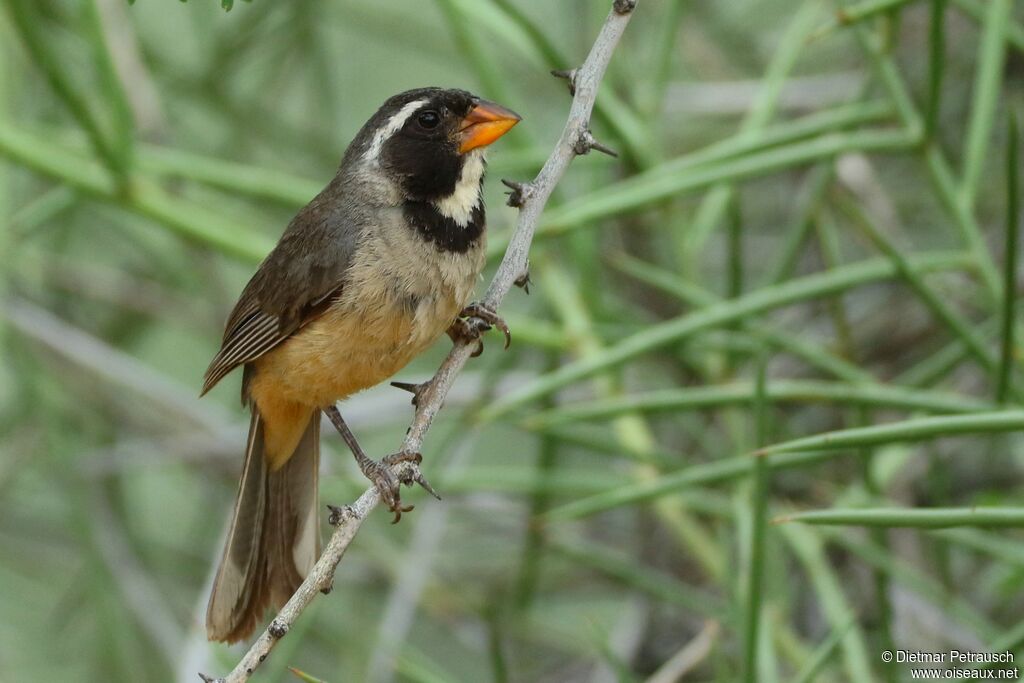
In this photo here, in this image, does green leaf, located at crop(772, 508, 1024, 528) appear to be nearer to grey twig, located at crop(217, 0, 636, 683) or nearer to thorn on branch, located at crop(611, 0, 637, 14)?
grey twig, located at crop(217, 0, 636, 683)

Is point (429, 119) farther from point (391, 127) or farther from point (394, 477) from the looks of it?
point (394, 477)

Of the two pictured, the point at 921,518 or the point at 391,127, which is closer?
the point at 921,518

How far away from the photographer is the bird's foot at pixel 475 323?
8.48ft

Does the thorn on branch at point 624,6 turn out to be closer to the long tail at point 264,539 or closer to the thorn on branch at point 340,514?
the thorn on branch at point 340,514

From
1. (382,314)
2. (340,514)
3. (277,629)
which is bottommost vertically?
(277,629)

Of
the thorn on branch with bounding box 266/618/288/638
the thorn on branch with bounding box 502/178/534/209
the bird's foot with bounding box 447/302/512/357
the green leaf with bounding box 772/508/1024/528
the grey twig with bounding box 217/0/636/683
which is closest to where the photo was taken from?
the green leaf with bounding box 772/508/1024/528

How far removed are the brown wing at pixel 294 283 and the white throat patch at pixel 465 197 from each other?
213 mm

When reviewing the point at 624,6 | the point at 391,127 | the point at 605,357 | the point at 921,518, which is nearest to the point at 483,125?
the point at 391,127

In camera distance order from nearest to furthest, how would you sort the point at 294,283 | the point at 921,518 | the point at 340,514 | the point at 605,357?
the point at 921,518 → the point at 340,514 → the point at 605,357 → the point at 294,283

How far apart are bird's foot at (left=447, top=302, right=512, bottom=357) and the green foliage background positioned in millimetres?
152

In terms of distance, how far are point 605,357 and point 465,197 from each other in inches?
19.8

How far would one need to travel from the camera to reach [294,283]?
295 cm

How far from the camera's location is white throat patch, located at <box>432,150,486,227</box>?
2836 mm

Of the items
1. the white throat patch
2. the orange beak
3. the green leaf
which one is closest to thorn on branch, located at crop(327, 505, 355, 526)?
the green leaf
